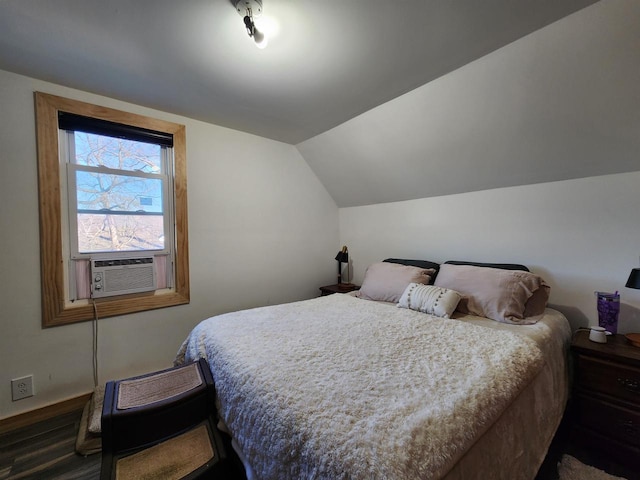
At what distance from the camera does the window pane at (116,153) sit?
6.60 feet

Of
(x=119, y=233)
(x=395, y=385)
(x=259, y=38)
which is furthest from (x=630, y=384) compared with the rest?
(x=119, y=233)

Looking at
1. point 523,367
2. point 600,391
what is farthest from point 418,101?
point 600,391

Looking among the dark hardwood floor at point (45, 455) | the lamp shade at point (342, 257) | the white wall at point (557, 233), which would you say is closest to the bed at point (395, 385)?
the white wall at point (557, 233)

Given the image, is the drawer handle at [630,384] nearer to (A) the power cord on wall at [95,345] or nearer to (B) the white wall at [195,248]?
(B) the white wall at [195,248]

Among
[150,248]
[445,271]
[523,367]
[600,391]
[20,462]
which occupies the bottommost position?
[20,462]

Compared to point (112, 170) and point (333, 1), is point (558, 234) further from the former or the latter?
point (112, 170)

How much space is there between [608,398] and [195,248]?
3017 millimetres

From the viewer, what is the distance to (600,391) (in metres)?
1.50

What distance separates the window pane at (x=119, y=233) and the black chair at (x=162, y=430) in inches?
47.0

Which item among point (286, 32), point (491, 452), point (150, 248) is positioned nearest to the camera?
point (491, 452)

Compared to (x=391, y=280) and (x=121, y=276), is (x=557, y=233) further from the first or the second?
(x=121, y=276)

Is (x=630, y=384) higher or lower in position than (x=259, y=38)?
lower

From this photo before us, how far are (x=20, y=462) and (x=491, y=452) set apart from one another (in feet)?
7.81

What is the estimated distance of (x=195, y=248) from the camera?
245 cm
